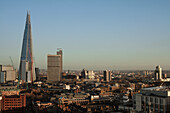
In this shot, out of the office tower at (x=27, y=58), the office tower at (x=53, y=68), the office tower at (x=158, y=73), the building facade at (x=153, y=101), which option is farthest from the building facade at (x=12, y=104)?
the office tower at (x=53, y=68)

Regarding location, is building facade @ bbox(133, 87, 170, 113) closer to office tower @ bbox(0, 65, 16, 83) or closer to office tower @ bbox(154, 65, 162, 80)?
office tower @ bbox(154, 65, 162, 80)

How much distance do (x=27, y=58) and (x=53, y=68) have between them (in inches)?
510

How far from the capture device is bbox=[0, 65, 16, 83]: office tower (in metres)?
109

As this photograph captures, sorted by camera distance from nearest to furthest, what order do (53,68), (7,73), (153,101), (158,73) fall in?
(153,101)
(158,73)
(7,73)
(53,68)

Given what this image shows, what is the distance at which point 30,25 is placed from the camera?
109m

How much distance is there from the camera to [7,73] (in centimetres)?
11581

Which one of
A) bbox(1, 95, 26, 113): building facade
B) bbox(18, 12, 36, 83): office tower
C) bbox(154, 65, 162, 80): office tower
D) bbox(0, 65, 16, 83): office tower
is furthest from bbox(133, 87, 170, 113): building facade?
bbox(0, 65, 16, 83): office tower

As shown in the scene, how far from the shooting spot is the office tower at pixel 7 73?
358ft

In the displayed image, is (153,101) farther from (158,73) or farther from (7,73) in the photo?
(7,73)

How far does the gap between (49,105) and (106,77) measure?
69646mm

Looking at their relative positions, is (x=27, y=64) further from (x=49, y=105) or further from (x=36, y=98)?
(x=49, y=105)

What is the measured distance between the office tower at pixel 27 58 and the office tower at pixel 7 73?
6.44 metres

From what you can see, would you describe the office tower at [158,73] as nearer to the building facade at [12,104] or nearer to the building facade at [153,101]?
the building facade at [12,104]

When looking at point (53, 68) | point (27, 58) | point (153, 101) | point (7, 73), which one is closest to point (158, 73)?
point (53, 68)
